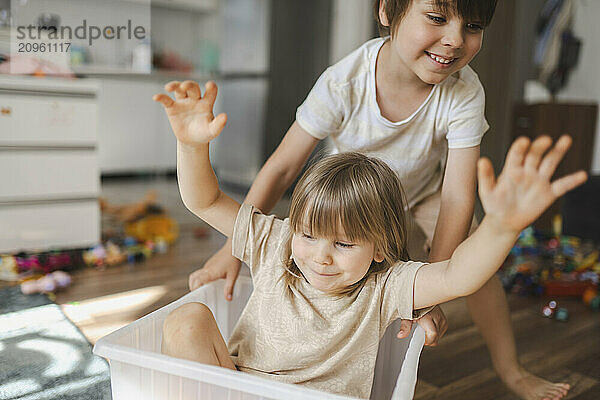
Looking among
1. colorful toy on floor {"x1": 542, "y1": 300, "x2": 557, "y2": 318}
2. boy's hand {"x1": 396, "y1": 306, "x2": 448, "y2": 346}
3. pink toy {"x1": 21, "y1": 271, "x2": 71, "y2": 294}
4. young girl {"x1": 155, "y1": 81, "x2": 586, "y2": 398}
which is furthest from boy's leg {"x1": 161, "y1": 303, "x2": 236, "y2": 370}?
colorful toy on floor {"x1": 542, "y1": 300, "x2": 557, "y2": 318}

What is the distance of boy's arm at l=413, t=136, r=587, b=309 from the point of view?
0.52m

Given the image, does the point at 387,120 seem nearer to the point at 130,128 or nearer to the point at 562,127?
the point at 562,127

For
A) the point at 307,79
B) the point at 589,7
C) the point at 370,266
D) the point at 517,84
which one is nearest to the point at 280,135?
the point at 307,79

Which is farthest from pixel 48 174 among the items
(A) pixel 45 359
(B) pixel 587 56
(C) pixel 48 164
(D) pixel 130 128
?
(B) pixel 587 56

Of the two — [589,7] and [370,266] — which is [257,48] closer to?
[589,7]

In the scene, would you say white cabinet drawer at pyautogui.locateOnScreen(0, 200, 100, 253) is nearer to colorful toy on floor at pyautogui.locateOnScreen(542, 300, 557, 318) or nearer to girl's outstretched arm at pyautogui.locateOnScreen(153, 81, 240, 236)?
girl's outstretched arm at pyautogui.locateOnScreen(153, 81, 240, 236)

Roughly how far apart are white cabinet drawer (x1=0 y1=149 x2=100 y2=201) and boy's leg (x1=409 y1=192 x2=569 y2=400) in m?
1.23

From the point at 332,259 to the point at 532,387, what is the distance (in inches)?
22.3

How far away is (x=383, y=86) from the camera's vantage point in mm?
942

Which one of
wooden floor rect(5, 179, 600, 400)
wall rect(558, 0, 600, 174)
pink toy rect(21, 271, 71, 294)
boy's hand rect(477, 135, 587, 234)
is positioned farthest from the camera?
wall rect(558, 0, 600, 174)

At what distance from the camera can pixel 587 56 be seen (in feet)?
9.35

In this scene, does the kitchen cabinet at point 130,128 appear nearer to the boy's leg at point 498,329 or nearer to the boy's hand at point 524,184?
the boy's leg at point 498,329

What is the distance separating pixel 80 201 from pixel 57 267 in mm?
282

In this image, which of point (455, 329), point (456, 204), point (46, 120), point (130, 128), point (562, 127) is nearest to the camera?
point (456, 204)
